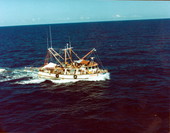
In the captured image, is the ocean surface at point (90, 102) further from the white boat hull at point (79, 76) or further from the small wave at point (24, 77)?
the white boat hull at point (79, 76)

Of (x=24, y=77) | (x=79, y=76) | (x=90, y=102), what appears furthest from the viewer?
(x=24, y=77)

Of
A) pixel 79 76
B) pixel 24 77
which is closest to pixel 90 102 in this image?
pixel 79 76

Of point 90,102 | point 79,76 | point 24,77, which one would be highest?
Result: point 79,76

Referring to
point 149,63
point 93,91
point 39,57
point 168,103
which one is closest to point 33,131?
A: point 93,91

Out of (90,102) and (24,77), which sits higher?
(24,77)

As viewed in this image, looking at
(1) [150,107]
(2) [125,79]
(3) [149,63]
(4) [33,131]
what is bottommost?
(4) [33,131]

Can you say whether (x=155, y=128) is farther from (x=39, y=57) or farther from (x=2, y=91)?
(x=39, y=57)

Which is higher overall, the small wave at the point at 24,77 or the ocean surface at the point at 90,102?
the small wave at the point at 24,77

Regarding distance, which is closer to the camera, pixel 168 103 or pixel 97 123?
pixel 97 123

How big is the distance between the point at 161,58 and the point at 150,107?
4016cm

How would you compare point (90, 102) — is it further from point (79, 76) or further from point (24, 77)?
point (24, 77)

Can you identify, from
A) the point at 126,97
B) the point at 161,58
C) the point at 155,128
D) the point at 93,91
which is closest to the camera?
the point at 155,128

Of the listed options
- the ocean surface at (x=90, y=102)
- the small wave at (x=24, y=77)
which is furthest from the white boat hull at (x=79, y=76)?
the ocean surface at (x=90, y=102)

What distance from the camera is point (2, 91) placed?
151 feet
